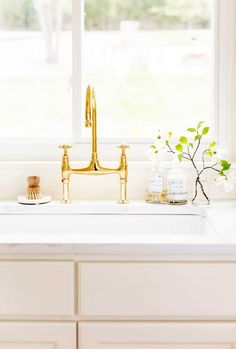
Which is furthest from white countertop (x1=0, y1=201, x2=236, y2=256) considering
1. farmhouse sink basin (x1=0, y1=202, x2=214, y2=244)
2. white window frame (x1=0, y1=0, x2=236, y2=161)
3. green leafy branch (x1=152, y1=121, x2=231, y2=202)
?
white window frame (x1=0, y1=0, x2=236, y2=161)

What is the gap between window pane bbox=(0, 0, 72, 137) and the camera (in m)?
2.39

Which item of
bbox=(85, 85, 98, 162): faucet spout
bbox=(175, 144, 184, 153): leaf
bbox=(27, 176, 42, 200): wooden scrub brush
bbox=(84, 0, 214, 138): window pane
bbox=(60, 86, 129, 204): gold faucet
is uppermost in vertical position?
bbox=(84, 0, 214, 138): window pane

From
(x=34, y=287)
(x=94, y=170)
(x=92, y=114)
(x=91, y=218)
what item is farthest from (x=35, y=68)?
(x=34, y=287)

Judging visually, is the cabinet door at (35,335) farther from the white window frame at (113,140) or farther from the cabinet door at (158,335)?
the white window frame at (113,140)

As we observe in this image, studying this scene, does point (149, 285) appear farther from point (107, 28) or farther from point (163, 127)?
point (107, 28)

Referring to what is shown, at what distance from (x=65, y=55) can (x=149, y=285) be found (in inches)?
44.7

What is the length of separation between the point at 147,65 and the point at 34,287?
1.13 metres

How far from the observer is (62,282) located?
1.64m

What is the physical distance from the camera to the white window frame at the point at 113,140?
2.32 m

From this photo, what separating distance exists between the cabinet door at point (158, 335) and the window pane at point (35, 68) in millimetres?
994

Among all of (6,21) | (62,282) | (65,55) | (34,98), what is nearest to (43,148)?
(34,98)

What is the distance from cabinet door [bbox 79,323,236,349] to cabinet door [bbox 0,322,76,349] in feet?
0.12

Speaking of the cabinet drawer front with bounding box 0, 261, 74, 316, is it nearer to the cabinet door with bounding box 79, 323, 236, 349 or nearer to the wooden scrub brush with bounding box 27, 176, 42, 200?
the cabinet door with bounding box 79, 323, 236, 349

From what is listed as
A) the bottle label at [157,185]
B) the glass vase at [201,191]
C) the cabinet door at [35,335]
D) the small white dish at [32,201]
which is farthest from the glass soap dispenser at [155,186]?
the cabinet door at [35,335]
